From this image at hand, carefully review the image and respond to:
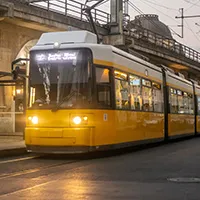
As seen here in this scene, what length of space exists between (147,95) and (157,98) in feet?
5.82

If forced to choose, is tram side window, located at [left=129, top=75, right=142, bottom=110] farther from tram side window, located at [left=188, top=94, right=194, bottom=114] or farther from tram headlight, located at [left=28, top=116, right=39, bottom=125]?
tram side window, located at [left=188, top=94, right=194, bottom=114]

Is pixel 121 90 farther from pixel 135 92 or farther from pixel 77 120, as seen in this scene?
pixel 77 120

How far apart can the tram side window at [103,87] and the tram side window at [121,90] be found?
19.8 inches

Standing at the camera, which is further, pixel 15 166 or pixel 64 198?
pixel 15 166

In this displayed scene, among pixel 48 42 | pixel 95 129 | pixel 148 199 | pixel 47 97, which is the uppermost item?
pixel 48 42

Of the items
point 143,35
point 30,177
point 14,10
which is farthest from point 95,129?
point 143,35

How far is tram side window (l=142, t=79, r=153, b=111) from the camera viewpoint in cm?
1906

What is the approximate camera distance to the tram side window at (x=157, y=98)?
2068 centimetres

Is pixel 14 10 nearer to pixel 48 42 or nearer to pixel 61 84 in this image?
pixel 48 42

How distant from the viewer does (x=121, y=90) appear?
16.4m

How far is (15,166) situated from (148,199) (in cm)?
576

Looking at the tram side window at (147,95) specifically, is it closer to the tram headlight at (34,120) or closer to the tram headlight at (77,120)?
the tram headlight at (77,120)

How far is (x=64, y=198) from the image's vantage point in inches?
331

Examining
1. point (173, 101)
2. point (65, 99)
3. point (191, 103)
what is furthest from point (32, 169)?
point (191, 103)
